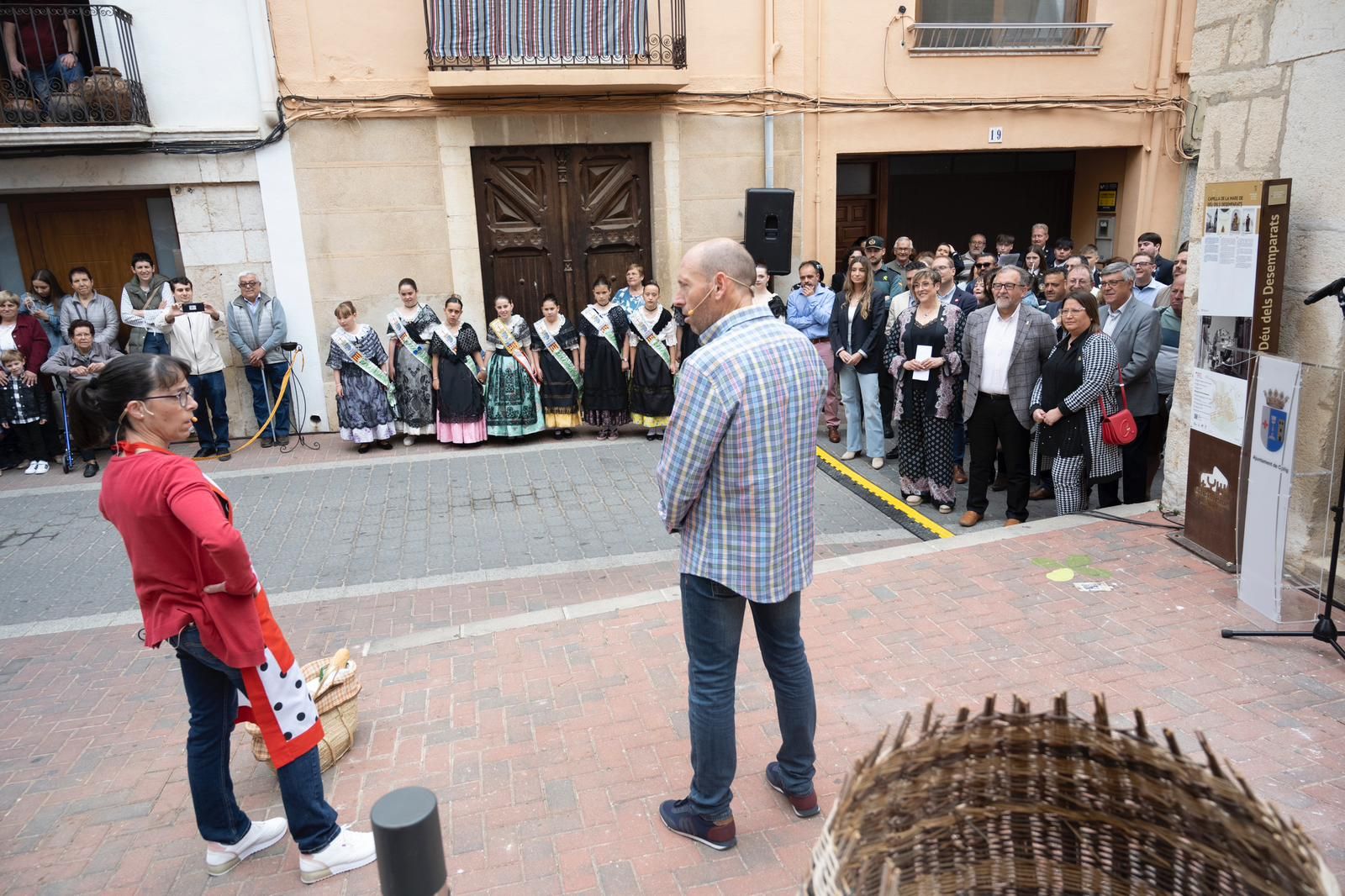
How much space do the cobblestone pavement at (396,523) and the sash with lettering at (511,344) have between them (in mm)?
921

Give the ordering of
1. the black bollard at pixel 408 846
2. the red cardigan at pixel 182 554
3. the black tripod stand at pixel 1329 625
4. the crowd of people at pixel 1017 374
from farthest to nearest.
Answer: the crowd of people at pixel 1017 374
the black tripod stand at pixel 1329 625
the red cardigan at pixel 182 554
the black bollard at pixel 408 846

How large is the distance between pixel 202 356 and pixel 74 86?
124 inches

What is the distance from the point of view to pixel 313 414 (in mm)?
11016

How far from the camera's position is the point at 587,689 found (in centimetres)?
436

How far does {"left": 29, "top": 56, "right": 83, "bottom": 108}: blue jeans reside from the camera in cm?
973

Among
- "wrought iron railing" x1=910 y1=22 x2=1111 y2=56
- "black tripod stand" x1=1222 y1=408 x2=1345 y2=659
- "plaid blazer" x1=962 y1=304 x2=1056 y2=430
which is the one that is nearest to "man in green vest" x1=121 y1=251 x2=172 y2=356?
"plaid blazer" x1=962 y1=304 x2=1056 y2=430

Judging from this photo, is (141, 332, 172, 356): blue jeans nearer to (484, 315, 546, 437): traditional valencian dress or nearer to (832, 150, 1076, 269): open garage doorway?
(484, 315, 546, 437): traditional valencian dress

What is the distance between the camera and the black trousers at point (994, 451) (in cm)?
650

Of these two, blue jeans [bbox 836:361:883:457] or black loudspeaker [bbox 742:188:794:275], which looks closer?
blue jeans [bbox 836:361:883:457]

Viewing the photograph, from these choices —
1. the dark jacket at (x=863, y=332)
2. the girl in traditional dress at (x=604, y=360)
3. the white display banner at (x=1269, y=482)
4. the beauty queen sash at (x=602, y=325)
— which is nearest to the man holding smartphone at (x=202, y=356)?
the girl in traditional dress at (x=604, y=360)

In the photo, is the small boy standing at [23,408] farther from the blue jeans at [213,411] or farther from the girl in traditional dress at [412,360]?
the girl in traditional dress at [412,360]

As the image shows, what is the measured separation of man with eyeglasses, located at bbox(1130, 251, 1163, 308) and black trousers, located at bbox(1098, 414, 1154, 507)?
61.2 inches

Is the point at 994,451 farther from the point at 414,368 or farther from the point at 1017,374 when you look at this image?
the point at 414,368

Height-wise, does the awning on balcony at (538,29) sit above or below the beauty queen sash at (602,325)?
above
